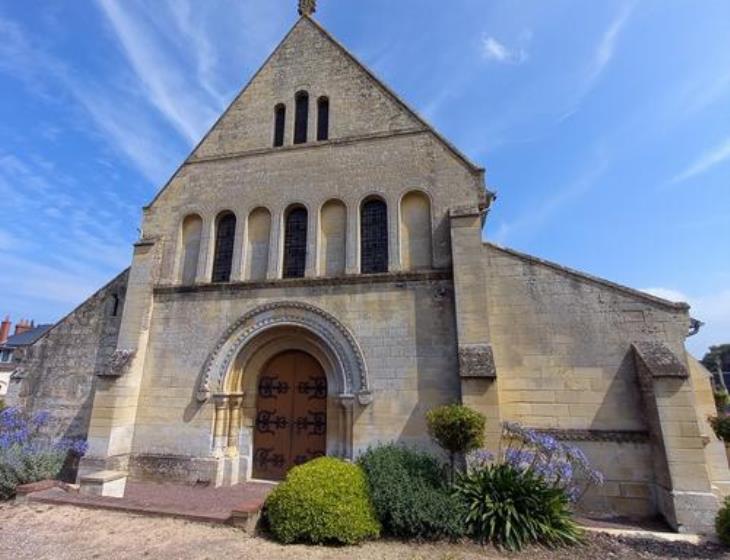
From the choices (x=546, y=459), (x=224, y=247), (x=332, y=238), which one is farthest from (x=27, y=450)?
(x=546, y=459)

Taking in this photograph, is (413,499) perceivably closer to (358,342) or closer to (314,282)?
(358,342)

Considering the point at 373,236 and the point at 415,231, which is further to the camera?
the point at 373,236

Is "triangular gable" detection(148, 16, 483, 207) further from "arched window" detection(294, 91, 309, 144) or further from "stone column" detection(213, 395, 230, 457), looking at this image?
"stone column" detection(213, 395, 230, 457)

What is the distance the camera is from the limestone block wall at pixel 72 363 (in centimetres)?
1145

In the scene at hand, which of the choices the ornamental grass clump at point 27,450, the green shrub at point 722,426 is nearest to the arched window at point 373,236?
the green shrub at point 722,426

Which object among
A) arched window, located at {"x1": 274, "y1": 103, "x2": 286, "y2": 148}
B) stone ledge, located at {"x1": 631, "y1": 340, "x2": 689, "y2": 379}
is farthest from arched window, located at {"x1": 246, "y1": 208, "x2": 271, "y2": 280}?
stone ledge, located at {"x1": 631, "y1": 340, "x2": 689, "y2": 379}

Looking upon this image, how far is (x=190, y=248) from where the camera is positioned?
12.2 meters

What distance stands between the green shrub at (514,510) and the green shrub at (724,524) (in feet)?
7.15

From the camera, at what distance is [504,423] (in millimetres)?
8750

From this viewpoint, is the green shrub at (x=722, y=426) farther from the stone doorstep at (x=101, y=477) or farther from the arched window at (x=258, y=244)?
the stone doorstep at (x=101, y=477)

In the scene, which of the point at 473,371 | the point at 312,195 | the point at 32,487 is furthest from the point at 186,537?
the point at 312,195

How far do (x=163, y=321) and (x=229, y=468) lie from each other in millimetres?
4400

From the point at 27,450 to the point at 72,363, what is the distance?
8.72 ft

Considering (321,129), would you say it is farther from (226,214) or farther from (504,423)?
(504,423)
